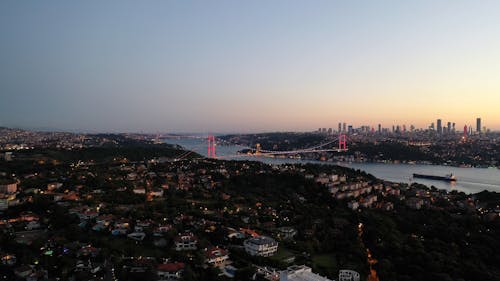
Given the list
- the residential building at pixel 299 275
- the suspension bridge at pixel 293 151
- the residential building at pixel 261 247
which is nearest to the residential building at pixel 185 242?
the residential building at pixel 261 247

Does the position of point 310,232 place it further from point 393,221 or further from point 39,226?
point 39,226

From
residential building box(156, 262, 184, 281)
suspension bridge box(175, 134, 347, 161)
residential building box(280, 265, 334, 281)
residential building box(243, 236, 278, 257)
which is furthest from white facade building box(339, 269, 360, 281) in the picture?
suspension bridge box(175, 134, 347, 161)

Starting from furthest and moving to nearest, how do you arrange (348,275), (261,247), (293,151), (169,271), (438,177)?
1. (293,151)
2. (438,177)
3. (261,247)
4. (348,275)
5. (169,271)

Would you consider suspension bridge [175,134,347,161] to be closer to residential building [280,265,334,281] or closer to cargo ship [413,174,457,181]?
cargo ship [413,174,457,181]

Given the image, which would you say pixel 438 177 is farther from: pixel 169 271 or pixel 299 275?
pixel 169 271

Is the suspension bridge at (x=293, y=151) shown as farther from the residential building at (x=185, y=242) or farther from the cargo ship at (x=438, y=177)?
the residential building at (x=185, y=242)

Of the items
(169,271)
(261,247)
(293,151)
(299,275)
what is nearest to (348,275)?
(299,275)

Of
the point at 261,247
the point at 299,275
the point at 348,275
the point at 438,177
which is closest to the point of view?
the point at 299,275

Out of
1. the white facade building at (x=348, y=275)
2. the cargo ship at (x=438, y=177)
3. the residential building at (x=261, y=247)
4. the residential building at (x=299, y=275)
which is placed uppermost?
the residential building at (x=299, y=275)

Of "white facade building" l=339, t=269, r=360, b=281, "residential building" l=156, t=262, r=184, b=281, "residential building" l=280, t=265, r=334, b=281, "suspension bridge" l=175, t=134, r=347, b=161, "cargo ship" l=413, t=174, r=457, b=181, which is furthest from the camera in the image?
"suspension bridge" l=175, t=134, r=347, b=161

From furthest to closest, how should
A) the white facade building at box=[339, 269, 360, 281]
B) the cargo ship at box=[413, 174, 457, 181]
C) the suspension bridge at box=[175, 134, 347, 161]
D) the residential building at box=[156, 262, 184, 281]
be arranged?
the suspension bridge at box=[175, 134, 347, 161] < the cargo ship at box=[413, 174, 457, 181] < the white facade building at box=[339, 269, 360, 281] < the residential building at box=[156, 262, 184, 281]

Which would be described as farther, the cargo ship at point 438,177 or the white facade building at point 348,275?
Answer: the cargo ship at point 438,177
